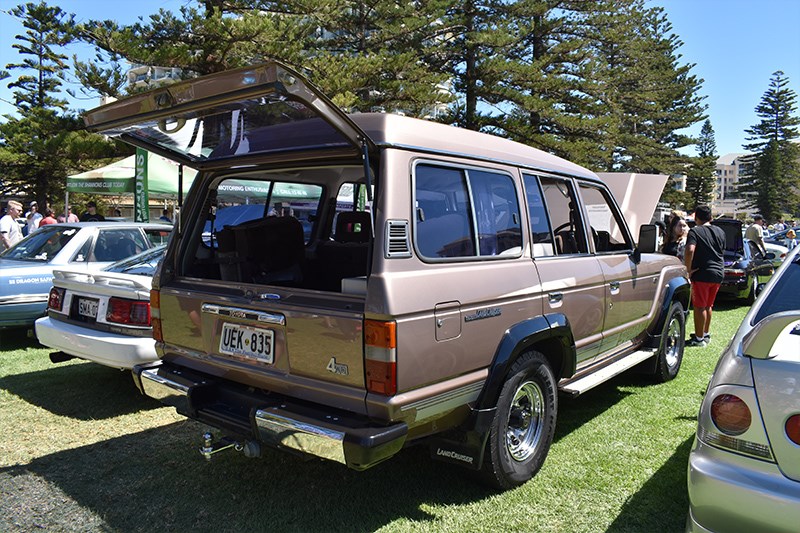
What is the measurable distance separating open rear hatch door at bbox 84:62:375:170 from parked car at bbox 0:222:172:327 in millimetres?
3991

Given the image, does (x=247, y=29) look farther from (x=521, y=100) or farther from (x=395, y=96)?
(x=521, y=100)

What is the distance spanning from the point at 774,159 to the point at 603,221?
195 feet

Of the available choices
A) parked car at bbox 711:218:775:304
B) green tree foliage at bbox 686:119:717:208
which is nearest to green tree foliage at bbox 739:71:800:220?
green tree foliage at bbox 686:119:717:208

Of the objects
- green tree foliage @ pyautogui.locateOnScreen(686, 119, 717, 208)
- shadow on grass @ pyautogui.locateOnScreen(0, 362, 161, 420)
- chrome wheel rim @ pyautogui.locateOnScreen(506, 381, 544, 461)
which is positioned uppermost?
green tree foliage @ pyautogui.locateOnScreen(686, 119, 717, 208)

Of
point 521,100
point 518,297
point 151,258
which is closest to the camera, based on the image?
point 518,297

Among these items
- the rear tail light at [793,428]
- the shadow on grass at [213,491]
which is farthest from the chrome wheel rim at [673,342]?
the rear tail light at [793,428]

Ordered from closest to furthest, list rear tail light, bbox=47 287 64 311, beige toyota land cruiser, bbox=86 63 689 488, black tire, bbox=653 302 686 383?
beige toyota land cruiser, bbox=86 63 689 488 → rear tail light, bbox=47 287 64 311 → black tire, bbox=653 302 686 383

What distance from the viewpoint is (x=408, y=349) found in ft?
8.61

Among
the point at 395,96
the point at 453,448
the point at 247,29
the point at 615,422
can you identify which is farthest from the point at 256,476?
the point at 395,96

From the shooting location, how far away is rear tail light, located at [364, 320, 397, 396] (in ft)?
8.43

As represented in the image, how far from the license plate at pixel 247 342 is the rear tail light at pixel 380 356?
0.67m

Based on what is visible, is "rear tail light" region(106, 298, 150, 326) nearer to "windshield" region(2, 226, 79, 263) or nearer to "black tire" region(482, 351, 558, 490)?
"windshield" region(2, 226, 79, 263)

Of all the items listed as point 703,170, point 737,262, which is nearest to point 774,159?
point 703,170

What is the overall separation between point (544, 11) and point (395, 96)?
8536 millimetres
